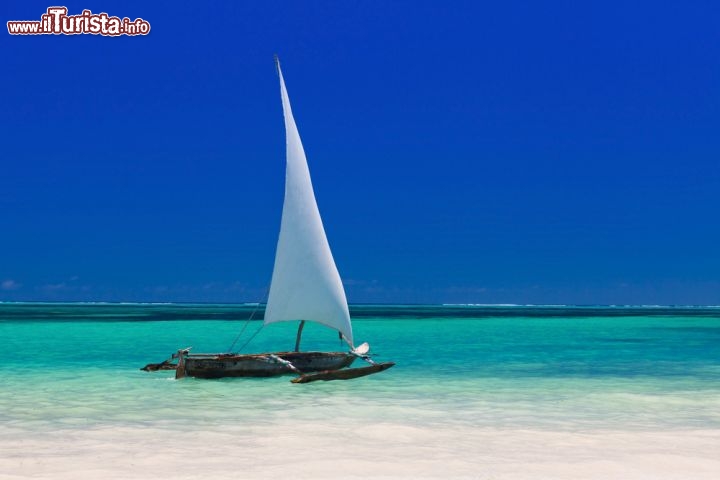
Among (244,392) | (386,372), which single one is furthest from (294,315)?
(386,372)

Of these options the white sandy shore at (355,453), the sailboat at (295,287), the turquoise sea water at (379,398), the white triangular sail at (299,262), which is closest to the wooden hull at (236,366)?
the sailboat at (295,287)

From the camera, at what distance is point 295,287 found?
22.4m

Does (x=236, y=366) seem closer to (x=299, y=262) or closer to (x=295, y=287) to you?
(x=295, y=287)

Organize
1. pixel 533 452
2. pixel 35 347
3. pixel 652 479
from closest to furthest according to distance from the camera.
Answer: pixel 652 479 → pixel 533 452 → pixel 35 347

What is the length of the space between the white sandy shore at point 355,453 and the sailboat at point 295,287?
24.7 ft

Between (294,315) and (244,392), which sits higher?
(294,315)

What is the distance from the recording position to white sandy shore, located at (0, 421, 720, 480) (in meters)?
10.4

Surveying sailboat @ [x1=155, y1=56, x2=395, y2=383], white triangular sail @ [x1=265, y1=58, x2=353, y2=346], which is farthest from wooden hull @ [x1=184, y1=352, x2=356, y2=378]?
white triangular sail @ [x1=265, y1=58, x2=353, y2=346]

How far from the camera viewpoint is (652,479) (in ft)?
33.1

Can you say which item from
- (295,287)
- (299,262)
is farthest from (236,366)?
(299,262)

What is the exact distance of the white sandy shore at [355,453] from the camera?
1044cm

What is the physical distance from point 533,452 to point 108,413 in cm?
919

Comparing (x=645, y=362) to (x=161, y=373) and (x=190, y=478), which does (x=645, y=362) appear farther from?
(x=190, y=478)

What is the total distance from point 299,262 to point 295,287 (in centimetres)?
74
